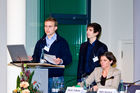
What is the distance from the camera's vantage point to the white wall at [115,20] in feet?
23.4

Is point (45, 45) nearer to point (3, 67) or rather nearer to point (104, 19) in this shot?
point (3, 67)

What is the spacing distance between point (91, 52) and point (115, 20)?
239 cm

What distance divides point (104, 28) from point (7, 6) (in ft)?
8.71

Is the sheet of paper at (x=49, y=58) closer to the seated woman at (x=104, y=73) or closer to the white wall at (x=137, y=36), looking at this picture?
the seated woman at (x=104, y=73)

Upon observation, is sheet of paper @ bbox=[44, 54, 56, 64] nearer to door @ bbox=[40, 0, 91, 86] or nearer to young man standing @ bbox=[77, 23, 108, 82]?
young man standing @ bbox=[77, 23, 108, 82]

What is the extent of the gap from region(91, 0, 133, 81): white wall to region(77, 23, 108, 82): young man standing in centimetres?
215

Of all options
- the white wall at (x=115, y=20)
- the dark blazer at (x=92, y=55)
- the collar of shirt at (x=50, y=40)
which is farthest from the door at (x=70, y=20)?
the collar of shirt at (x=50, y=40)

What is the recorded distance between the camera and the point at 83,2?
23.0ft

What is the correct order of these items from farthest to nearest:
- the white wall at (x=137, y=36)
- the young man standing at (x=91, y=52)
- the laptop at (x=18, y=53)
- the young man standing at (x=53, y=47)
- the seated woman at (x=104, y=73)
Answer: the young man standing at (x=91, y=52)
the white wall at (x=137, y=36)
the young man standing at (x=53, y=47)
the seated woman at (x=104, y=73)
the laptop at (x=18, y=53)

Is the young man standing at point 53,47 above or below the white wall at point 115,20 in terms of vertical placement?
below

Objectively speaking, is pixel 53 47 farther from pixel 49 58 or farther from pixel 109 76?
pixel 109 76

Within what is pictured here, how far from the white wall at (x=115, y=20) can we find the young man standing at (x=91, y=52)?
2.15 meters

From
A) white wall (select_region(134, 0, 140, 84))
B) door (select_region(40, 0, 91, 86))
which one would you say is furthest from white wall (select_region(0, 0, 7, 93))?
white wall (select_region(134, 0, 140, 84))

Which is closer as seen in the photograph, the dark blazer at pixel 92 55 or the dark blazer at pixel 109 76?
the dark blazer at pixel 109 76
